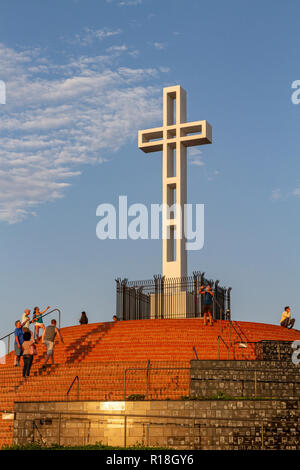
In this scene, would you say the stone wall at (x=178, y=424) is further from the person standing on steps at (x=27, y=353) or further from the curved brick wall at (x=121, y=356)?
the person standing on steps at (x=27, y=353)

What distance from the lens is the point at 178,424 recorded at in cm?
1590

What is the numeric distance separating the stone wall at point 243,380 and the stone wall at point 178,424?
1.06 meters

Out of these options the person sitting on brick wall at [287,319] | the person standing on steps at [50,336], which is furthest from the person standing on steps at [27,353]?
the person sitting on brick wall at [287,319]

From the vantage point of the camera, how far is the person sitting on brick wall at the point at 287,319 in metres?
27.3

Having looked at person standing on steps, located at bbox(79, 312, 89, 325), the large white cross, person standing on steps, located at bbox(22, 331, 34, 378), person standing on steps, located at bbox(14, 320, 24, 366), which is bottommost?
person standing on steps, located at bbox(22, 331, 34, 378)

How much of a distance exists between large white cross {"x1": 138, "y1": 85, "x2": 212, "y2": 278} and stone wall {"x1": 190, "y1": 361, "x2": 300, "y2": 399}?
456 inches

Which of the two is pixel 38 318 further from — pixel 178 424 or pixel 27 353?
pixel 178 424

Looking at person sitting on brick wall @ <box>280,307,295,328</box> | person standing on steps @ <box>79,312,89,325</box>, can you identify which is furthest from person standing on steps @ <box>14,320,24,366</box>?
person sitting on brick wall @ <box>280,307,295,328</box>

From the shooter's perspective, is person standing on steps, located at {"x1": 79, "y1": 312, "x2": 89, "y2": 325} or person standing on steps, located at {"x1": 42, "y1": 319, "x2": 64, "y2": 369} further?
person standing on steps, located at {"x1": 79, "y1": 312, "x2": 89, "y2": 325}

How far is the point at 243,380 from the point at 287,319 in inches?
408

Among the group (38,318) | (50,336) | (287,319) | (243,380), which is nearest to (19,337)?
(50,336)

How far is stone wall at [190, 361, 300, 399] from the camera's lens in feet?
56.9

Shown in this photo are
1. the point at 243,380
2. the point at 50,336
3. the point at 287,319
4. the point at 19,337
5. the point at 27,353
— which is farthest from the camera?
the point at 287,319

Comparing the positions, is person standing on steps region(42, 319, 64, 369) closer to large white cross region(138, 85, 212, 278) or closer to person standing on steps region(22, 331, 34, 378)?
person standing on steps region(22, 331, 34, 378)
